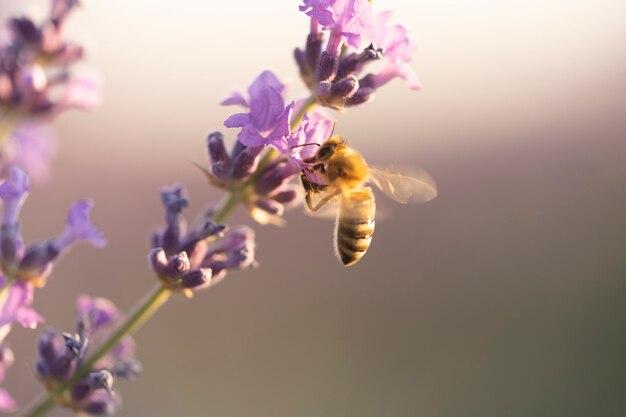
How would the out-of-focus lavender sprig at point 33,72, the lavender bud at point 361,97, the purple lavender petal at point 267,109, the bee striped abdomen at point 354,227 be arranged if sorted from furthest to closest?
the out-of-focus lavender sprig at point 33,72, the bee striped abdomen at point 354,227, the lavender bud at point 361,97, the purple lavender petal at point 267,109

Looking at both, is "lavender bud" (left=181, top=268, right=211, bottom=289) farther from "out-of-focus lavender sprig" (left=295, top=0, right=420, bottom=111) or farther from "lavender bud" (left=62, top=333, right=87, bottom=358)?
"out-of-focus lavender sprig" (left=295, top=0, right=420, bottom=111)

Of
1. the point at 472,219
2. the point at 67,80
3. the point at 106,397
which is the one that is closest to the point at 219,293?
the point at 472,219

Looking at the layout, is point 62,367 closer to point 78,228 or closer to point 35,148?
point 78,228

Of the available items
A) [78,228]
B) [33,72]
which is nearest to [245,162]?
[78,228]

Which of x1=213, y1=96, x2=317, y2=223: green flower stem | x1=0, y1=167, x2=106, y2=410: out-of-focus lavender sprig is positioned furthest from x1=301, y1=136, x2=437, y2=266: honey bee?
x1=0, y1=167, x2=106, y2=410: out-of-focus lavender sprig

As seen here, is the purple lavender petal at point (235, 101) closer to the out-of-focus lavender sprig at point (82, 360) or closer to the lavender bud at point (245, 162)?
the lavender bud at point (245, 162)

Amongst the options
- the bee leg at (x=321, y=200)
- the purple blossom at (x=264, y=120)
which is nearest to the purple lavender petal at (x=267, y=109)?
the purple blossom at (x=264, y=120)

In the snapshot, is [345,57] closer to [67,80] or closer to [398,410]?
[67,80]
